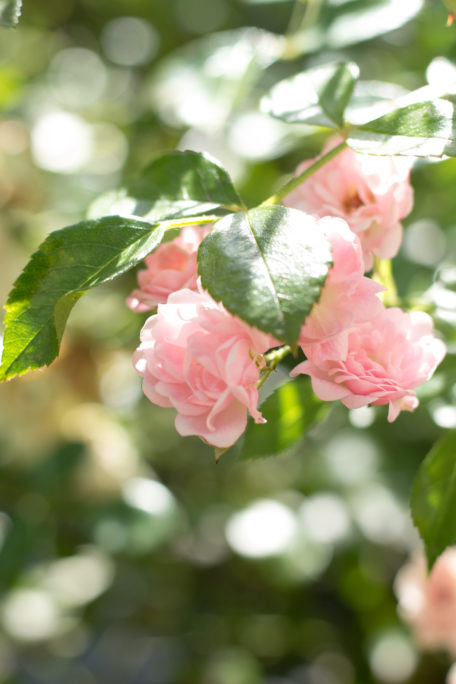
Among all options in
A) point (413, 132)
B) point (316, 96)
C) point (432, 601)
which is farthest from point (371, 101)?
point (432, 601)

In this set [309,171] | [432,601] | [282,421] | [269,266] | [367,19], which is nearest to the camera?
[269,266]

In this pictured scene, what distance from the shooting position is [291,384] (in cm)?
63

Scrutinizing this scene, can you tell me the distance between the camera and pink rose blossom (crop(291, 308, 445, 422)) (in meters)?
0.41

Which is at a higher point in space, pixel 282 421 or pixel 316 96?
pixel 316 96

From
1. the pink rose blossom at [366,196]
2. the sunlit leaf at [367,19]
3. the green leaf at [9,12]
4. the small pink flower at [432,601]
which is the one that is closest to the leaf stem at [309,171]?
the pink rose blossom at [366,196]

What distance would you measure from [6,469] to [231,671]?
1.62 feet

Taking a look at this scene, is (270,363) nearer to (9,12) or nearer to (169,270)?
(169,270)

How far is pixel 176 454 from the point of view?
52.3 inches

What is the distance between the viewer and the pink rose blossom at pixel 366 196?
19.1 inches

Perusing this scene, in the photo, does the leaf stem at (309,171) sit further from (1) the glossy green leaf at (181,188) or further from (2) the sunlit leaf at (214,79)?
(2) the sunlit leaf at (214,79)

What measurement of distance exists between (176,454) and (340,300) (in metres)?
0.98

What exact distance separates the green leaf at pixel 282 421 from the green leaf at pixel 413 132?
23 cm

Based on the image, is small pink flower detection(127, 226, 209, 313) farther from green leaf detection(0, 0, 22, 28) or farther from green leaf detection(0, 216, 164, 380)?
green leaf detection(0, 0, 22, 28)

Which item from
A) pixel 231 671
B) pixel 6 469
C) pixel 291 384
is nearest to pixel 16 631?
pixel 6 469
